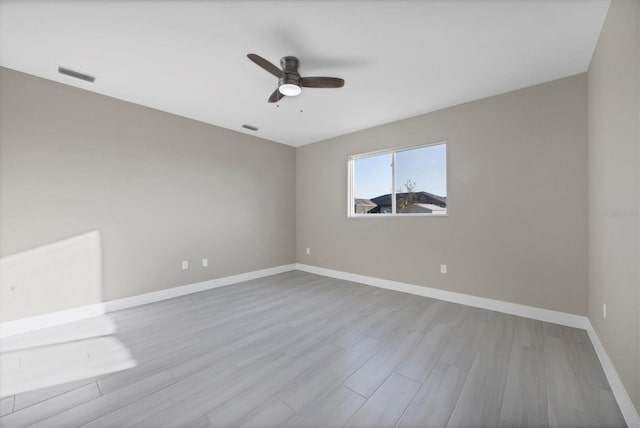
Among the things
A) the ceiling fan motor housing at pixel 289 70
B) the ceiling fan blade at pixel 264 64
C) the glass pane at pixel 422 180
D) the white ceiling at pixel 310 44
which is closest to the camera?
the white ceiling at pixel 310 44

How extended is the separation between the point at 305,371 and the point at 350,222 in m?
2.85

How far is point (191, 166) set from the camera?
12.1 ft

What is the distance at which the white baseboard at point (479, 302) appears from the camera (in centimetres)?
246

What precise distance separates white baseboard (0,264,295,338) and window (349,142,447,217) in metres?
2.62

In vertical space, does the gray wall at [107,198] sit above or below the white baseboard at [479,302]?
above

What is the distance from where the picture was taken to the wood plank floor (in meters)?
1.37

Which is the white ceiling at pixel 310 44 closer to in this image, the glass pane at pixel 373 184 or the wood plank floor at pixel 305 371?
the glass pane at pixel 373 184

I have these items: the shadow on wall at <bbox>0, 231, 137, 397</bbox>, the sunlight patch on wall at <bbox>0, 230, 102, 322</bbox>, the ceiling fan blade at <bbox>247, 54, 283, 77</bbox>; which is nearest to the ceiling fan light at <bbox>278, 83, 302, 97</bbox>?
the ceiling fan blade at <bbox>247, 54, 283, 77</bbox>

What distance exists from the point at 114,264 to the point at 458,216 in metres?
→ 4.47

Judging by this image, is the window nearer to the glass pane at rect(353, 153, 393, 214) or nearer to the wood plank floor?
the glass pane at rect(353, 153, 393, 214)

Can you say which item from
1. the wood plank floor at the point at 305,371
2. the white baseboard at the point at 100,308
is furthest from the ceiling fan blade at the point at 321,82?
the white baseboard at the point at 100,308

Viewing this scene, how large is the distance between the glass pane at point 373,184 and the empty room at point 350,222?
0.06 metres

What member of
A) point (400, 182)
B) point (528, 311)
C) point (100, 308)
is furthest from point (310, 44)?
point (100, 308)

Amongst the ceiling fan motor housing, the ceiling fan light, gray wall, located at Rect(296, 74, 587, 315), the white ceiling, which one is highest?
the white ceiling
